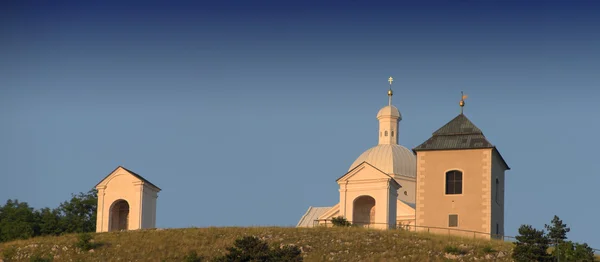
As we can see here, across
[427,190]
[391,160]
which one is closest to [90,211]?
[391,160]

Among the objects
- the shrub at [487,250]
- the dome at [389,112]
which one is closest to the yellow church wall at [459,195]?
the shrub at [487,250]

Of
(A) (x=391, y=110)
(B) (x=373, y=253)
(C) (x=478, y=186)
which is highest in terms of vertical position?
(A) (x=391, y=110)

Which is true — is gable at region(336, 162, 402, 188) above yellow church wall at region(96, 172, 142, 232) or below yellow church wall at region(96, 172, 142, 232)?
above

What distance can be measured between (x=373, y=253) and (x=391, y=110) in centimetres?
4458

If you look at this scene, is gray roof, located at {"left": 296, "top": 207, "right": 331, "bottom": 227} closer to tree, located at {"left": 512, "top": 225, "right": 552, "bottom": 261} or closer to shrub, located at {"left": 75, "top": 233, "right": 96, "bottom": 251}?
shrub, located at {"left": 75, "top": 233, "right": 96, "bottom": 251}

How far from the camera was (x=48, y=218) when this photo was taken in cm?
8750

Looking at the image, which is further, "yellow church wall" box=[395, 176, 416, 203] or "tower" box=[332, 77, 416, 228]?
"yellow church wall" box=[395, 176, 416, 203]

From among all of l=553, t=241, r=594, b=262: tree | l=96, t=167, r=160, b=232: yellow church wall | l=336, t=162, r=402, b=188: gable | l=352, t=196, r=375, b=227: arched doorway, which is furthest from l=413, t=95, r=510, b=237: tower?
l=96, t=167, r=160, b=232: yellow church wall

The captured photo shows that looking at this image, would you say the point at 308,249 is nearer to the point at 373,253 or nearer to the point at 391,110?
the point at 373,253

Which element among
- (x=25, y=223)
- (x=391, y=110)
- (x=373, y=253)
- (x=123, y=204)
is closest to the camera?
(x=373, y=253)

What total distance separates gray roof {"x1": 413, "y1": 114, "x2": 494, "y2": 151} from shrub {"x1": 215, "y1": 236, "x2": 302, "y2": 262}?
1914 centimetres

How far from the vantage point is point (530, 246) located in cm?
5906

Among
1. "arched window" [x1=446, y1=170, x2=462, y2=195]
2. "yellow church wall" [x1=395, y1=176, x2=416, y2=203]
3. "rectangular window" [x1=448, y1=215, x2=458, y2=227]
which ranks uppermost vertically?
"yellow church wall" [x1=395, y1=176, x2=416, y2=203]

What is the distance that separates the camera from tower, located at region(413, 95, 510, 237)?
72250 mm
